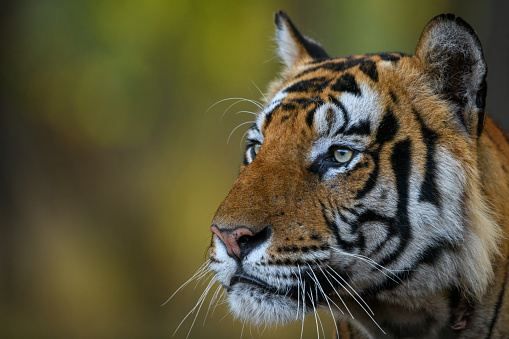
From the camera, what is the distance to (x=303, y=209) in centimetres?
169

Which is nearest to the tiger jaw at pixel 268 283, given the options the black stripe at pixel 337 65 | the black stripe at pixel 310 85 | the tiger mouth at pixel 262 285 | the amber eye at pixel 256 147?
the tiger mouth at pixel 262 285

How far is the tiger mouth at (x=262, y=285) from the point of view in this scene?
1640mm

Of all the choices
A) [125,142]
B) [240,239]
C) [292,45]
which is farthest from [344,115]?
[125,142]

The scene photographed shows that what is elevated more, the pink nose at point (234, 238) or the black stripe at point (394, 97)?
the black stripe at point (394, 97)

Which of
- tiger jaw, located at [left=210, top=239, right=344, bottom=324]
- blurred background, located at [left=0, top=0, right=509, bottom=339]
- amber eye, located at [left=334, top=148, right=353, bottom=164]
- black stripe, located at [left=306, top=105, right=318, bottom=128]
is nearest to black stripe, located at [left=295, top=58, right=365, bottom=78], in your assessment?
black stripe, located at [left=306, top=105, right=318, bottom=128]

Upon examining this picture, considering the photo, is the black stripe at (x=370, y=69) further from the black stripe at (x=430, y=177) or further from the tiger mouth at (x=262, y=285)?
the tiger mouth at (x=262, y=285)

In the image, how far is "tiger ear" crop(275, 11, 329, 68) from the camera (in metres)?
2.49

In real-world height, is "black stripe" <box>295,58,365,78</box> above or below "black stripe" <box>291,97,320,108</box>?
above

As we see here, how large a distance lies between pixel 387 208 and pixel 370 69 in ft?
1.67

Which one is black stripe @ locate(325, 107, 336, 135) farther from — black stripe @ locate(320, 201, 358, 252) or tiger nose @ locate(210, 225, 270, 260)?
tiger nose @ locate(210, 225, 270, 260)

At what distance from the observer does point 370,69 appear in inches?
75.9

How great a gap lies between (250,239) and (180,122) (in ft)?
14.9

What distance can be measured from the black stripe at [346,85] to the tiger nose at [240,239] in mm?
554

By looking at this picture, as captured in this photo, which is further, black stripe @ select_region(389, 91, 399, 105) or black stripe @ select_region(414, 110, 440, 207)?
black stripe @ select_region(389, 91, 399, 105)
